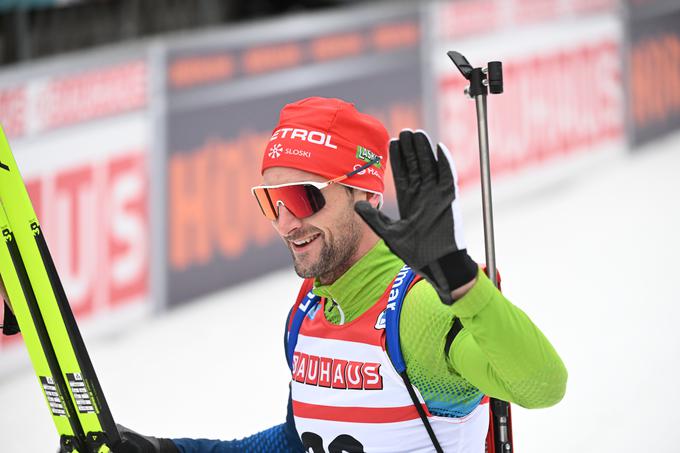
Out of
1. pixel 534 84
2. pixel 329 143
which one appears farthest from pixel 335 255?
pixel 534 84

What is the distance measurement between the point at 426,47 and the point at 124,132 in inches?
129

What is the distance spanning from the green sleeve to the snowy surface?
2.67 m

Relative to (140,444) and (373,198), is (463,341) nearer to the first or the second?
(373,198)

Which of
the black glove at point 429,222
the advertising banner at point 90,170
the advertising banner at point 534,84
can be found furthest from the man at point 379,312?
the advertising banner at point 534,84

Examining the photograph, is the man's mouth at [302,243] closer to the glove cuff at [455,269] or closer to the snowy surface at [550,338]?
the glove cuff at [455,269]

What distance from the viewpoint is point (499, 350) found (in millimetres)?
1871

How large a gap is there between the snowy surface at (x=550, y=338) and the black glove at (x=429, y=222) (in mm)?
2949

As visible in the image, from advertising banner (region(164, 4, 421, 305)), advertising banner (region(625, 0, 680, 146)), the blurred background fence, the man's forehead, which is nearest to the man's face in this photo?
the man's forehead

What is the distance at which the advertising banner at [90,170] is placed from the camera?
5.76 metres

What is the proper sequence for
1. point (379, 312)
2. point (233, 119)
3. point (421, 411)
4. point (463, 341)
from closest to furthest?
1. point (463, 341)
2. point (421, 411)
3. point (379, 312)
4. point (233, 119)

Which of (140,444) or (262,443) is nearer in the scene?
(140,444)

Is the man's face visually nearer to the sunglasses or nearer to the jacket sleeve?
the sunglasses

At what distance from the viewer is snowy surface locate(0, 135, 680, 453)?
193 inches

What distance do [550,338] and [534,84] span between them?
4.20 meters
